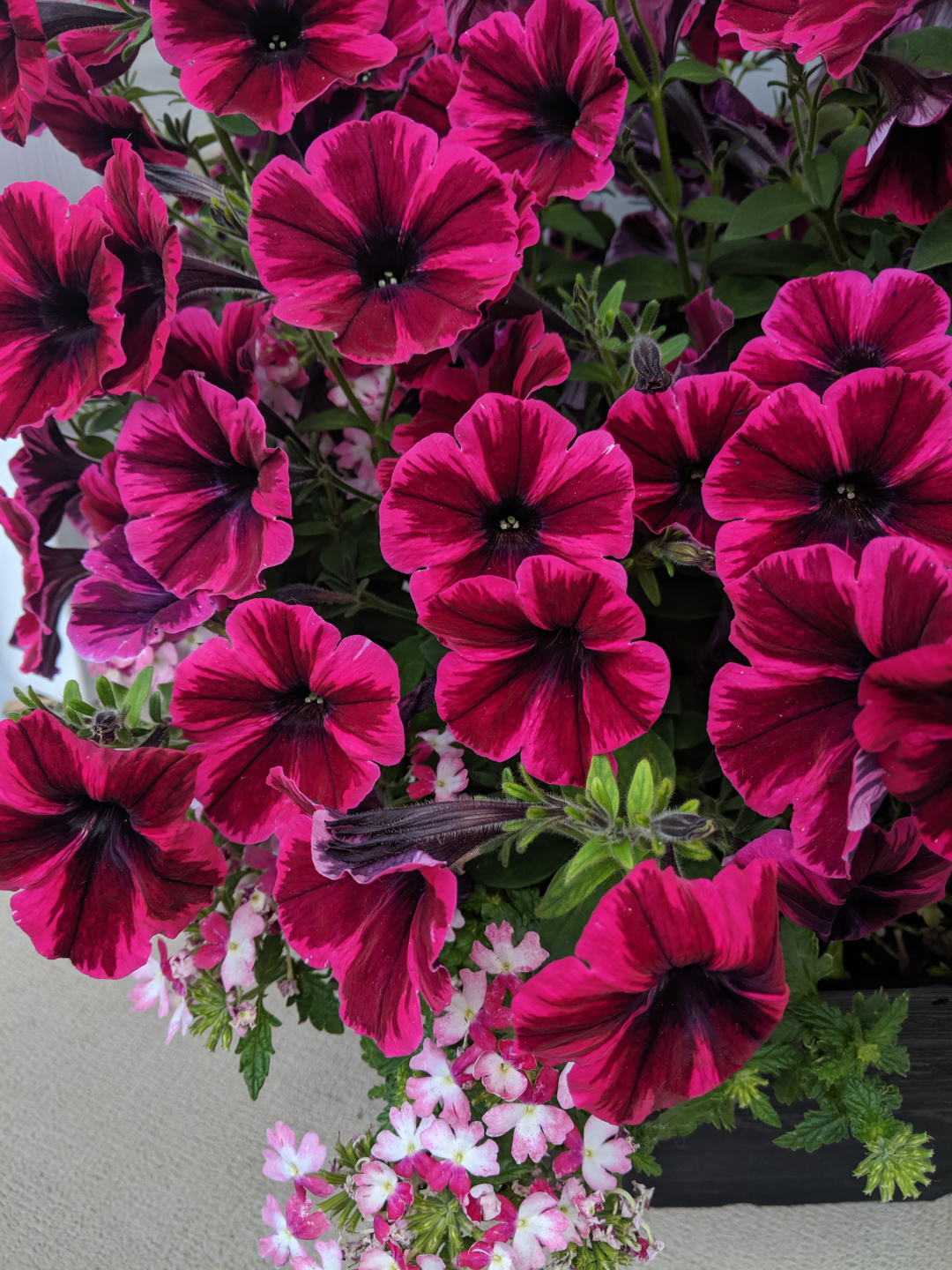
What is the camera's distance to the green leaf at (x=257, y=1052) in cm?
46

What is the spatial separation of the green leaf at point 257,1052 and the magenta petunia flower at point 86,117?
0.44 m

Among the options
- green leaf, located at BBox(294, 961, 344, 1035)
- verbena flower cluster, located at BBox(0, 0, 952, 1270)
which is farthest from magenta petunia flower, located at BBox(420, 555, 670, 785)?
green leaf, located at BBox(294, 961, 344, 1035)

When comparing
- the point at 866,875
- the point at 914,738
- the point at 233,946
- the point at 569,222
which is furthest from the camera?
the point at 569,222

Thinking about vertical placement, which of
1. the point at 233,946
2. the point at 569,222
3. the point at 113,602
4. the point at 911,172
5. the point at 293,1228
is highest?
the point at 569,222

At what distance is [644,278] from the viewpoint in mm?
547

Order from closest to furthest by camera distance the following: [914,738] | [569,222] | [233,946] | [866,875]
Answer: [914,738], [866,875], [233,946], [569,222]

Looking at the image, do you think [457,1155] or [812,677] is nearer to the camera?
[812,677]

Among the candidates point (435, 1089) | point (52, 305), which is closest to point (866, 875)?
point (435, 1089)

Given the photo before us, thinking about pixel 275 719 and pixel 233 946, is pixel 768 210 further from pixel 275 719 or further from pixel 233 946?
pixel 233 946

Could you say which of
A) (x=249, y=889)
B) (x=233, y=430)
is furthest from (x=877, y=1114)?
(x=233, y=430)

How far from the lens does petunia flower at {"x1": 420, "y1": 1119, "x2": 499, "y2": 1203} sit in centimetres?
40

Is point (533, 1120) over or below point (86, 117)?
below

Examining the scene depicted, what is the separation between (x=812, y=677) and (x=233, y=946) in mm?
310

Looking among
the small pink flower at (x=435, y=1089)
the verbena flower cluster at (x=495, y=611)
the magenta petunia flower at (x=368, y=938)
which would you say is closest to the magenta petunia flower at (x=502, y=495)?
the verbena flower cluster at (x=495, y=611)
